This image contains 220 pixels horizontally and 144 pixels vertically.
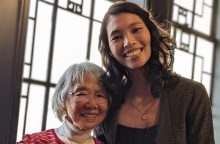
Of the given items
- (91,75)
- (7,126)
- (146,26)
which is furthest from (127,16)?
(7,126)

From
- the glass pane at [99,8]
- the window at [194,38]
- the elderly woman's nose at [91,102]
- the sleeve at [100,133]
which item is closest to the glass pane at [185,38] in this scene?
the window at [194,38]

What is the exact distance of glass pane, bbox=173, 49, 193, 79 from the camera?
2.72 metres

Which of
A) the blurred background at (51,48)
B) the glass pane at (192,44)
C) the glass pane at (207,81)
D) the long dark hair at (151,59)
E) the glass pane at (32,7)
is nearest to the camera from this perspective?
the blurred background at (51,48)

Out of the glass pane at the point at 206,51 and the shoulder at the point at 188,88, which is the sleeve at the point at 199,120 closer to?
the shoulder at the point at 188,88

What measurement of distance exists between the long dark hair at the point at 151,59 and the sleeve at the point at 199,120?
0.12 meters

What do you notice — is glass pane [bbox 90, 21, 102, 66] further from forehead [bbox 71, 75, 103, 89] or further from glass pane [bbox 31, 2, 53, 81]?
forehead [bbox 71, 75, 103, 89]

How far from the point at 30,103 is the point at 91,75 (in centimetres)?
53

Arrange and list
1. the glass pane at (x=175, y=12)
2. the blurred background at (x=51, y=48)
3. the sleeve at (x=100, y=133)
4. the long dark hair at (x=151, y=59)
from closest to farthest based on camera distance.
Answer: the blurred background at (x=51, y=48)
the long dark hair at (x=151, y=59)
the sleeve at (x=100, y=133)
the glass pane at (x=175, y=12)

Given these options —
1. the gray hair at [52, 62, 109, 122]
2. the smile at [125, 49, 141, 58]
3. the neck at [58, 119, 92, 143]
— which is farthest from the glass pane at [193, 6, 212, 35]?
the neck at [58, 119, 92, 143]

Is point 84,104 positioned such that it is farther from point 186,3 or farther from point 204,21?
point 204,21

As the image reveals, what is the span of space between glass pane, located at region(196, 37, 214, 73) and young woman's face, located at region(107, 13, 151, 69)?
1552 millimetres

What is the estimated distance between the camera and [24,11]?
146 centimetres

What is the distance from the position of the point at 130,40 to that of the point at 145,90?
30cm

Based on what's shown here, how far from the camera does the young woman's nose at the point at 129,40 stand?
4.73 ft
